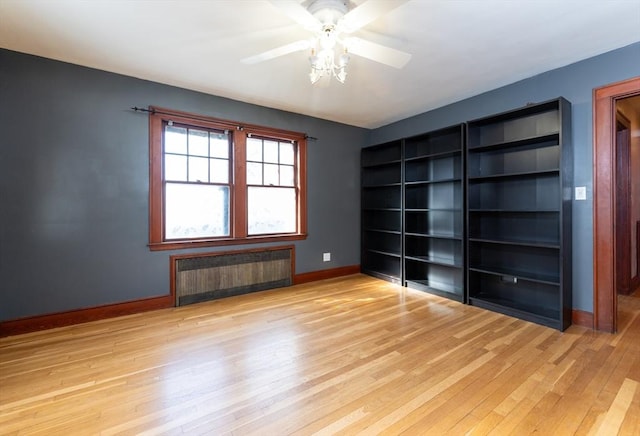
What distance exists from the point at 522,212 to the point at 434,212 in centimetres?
117

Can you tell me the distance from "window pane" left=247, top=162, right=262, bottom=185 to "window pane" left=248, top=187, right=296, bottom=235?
95 mm

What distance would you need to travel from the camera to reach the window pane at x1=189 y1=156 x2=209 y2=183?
3.51 metres

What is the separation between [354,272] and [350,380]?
302 centimetres

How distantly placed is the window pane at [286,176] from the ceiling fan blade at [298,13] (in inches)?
91.0

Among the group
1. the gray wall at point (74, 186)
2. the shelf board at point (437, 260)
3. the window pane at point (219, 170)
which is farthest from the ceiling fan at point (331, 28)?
the shelf board at point (437, 260)

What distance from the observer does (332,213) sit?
4625mm

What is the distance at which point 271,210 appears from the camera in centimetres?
416

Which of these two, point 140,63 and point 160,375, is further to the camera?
point 140,63

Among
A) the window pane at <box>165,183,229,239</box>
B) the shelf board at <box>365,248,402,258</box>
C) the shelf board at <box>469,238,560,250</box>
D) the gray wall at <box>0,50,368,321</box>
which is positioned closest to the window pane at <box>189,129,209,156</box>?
the gray wall at <box>0,50,368,321</box>

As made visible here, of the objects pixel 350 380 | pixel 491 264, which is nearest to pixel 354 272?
pixel 491 264

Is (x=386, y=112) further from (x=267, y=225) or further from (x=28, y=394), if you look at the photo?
(x=28, y=394)

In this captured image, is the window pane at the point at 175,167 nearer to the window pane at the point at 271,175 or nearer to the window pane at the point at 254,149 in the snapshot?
the window pane at the point at 254,149

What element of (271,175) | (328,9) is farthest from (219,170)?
(328,9)

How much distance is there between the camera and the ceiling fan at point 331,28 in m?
1.82
